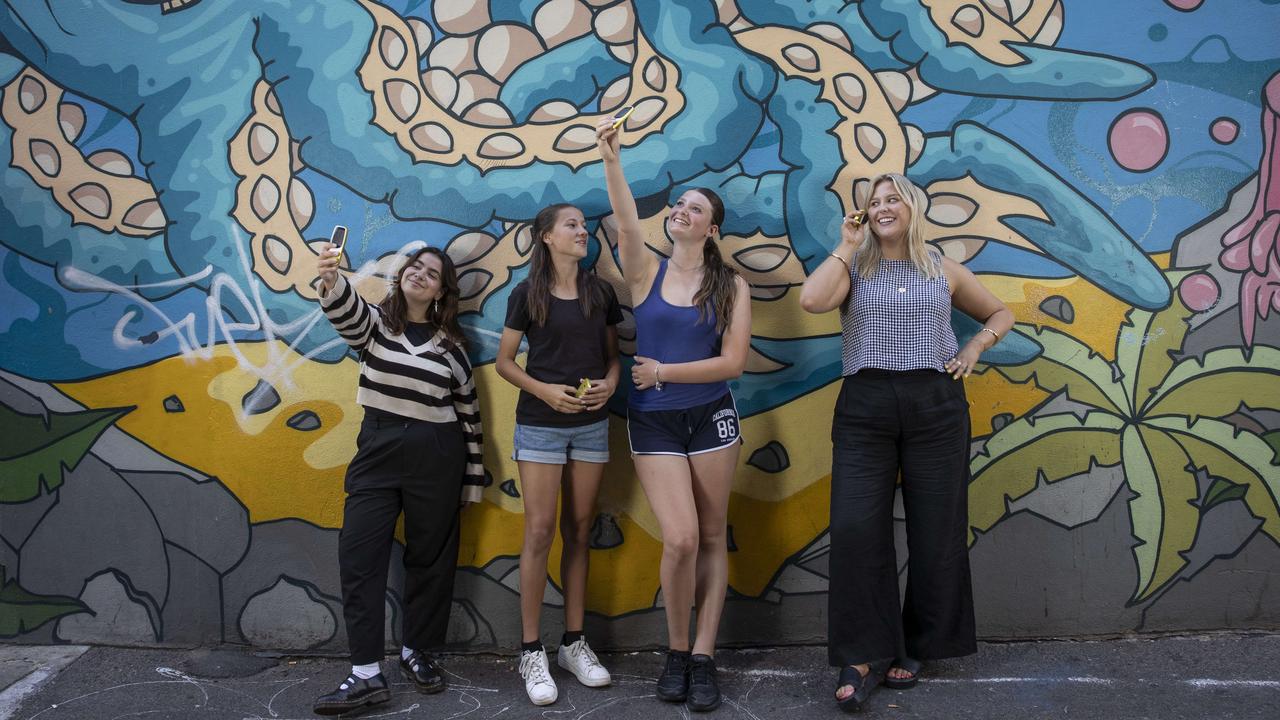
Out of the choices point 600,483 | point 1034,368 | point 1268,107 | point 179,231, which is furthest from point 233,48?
point 1268,107

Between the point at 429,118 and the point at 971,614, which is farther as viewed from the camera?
the point at 429,118

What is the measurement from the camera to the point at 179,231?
4.18 m

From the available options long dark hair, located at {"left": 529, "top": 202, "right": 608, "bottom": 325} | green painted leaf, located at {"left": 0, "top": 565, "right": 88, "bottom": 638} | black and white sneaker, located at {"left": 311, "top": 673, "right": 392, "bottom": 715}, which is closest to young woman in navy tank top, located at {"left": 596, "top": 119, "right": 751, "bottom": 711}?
long dark hair, located at {"left": 529, "top": 202, "right": 608, "bottom": 325}

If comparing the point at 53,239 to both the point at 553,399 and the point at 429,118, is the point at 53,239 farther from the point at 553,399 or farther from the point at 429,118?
the point at 553,399

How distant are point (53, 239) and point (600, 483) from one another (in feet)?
9.14

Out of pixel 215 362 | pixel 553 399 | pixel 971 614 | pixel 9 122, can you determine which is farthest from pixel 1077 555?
pixel 9 122

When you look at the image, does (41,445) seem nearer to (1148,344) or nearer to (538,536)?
(538,536)

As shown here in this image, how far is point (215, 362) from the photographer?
4.20 meters

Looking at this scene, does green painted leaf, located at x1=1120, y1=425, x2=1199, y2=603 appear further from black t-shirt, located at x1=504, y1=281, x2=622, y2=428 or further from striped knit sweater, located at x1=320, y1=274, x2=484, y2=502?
striped knit sweater, located at x1=320, y1=274, x2=484, y2=502

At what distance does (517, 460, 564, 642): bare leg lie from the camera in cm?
379

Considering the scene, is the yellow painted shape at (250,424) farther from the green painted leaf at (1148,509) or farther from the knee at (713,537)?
the green painted leaf at (1148,509)

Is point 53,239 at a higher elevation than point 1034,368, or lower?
higher

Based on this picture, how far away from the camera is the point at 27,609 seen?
4.20 m

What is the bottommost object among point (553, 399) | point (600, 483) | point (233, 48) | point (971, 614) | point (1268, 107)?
point (971, 614)
